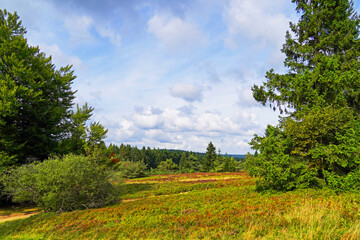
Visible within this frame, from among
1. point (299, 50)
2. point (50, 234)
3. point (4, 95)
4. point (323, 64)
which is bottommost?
point (50, 234)

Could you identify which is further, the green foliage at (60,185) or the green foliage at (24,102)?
the green foliage at (24,102)

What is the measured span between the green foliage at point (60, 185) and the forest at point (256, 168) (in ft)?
0.25

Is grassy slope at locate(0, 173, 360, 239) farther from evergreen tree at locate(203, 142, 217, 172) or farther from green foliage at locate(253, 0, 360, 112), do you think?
evergreen tree at locate(203, 142, 217, 172)

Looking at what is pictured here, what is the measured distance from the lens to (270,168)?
1147cm

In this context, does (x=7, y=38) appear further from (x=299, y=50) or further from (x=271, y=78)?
(x=299, y=50)

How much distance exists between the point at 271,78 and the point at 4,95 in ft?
73.6

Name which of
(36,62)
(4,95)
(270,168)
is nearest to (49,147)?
(4,95)

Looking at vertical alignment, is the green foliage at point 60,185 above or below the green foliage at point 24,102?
below

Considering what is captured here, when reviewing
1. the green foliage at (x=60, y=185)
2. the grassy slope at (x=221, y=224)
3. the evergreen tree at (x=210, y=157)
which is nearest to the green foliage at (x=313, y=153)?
the grassy slope at (x=221, y=224)

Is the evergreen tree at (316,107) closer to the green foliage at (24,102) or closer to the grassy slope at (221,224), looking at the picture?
the grassy slope at (221,224)

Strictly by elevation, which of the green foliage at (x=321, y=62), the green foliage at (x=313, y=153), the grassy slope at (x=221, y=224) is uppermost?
the green foliage at (x=321, y=62)

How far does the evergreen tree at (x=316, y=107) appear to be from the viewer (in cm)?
1084

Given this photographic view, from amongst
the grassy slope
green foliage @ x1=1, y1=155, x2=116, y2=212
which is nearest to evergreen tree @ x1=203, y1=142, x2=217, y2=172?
green foliage @ x1=1, y1=155, x2=116, y2=212

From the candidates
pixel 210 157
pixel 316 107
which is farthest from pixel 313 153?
pixel 210 157
